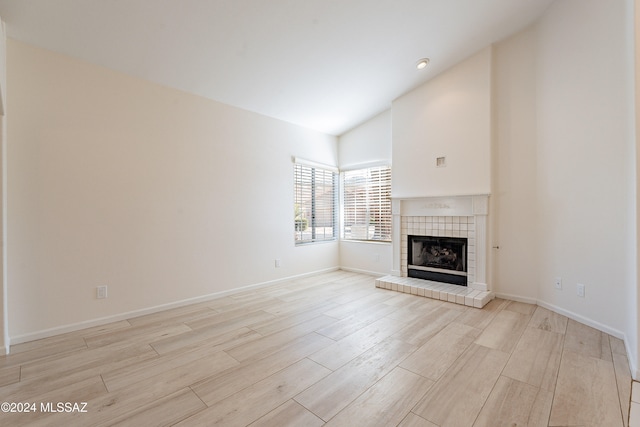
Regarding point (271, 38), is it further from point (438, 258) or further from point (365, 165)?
point (438, 258)

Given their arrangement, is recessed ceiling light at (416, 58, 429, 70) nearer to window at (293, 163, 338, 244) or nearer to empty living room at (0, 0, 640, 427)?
empty living room at (0, 0, 640, 427)

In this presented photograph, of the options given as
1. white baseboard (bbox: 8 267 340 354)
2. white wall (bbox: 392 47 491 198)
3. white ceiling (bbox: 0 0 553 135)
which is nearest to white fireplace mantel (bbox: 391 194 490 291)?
white wall (bbox: 392 47 491 198)

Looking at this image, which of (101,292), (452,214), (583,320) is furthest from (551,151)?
(101,292)

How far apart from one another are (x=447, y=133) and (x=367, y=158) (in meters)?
1.48

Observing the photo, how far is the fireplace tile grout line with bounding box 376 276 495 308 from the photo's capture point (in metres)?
3.39

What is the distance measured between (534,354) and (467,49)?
353 centimetres

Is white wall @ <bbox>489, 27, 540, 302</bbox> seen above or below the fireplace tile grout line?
above

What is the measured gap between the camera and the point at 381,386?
1.83 meters

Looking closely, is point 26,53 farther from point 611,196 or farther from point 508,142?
point 611,196

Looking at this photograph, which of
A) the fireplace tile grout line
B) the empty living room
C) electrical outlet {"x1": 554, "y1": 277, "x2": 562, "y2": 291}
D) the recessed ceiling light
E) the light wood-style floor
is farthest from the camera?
the recessed ceiling light

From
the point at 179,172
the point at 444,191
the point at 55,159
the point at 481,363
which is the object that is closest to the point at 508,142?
the point at 444,191

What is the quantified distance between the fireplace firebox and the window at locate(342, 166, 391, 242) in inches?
23.0

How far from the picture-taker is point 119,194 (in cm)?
295

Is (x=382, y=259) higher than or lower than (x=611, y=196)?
lower
